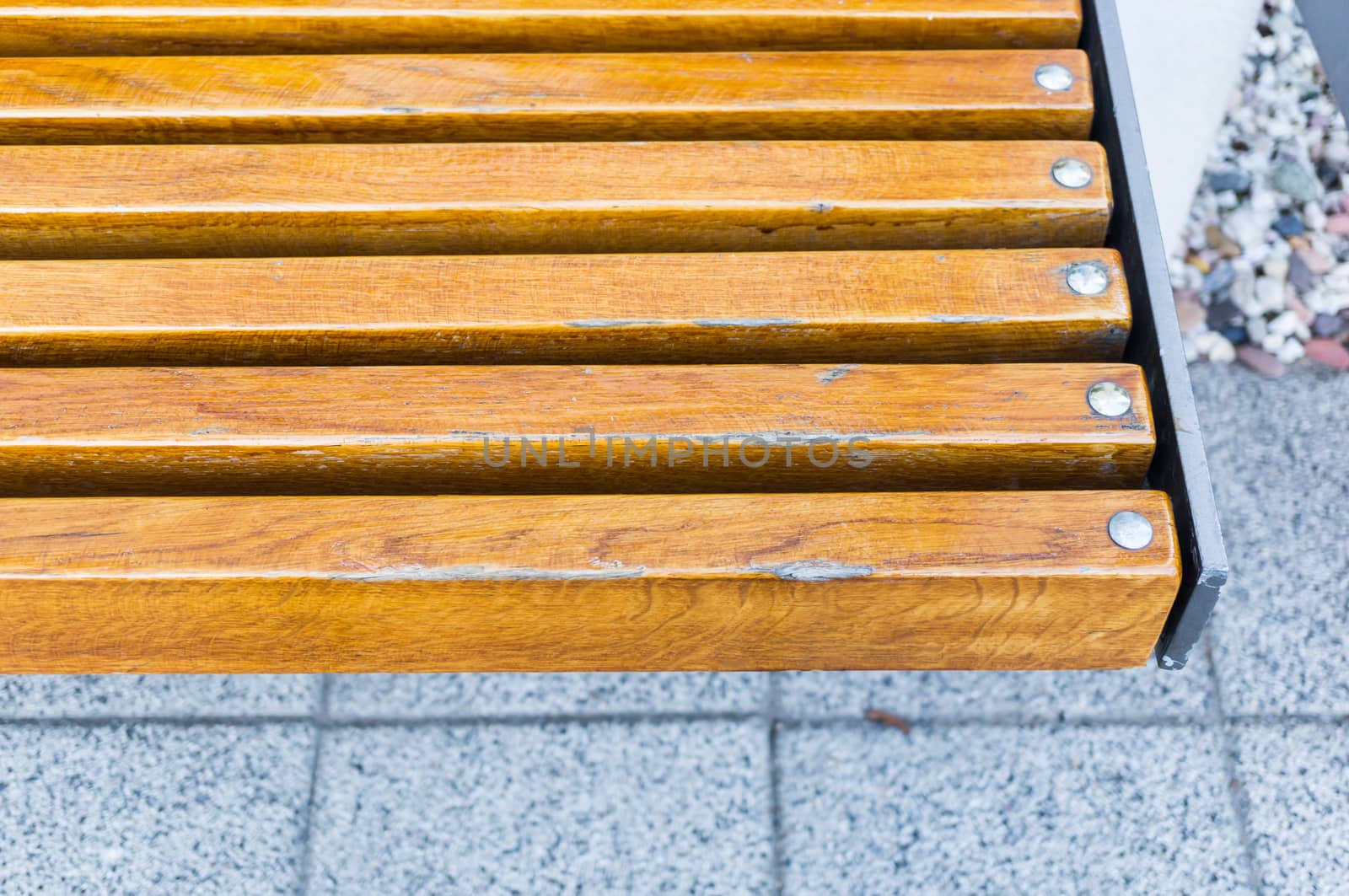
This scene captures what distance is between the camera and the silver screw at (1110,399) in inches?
55.5

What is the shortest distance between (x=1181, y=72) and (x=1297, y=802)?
1338mm

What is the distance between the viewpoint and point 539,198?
158 centimetres

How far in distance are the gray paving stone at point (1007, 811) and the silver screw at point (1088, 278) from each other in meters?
0.90

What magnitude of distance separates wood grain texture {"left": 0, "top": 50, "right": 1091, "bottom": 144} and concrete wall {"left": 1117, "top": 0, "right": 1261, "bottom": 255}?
62cm

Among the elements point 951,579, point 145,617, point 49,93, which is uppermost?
point 49,93

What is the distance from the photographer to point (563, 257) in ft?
5.05

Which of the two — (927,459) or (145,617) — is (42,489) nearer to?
(145,617)

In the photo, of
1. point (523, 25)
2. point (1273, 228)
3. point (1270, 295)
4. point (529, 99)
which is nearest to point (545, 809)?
point (529, 99)

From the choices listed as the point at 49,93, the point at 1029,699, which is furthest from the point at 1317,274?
the point at 49,93

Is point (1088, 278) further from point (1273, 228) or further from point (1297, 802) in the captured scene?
point (1273, 228)

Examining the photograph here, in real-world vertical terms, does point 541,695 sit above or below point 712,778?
above

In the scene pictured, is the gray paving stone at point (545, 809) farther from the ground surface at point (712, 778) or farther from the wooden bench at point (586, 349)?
the wooden bench at point (586, 349)

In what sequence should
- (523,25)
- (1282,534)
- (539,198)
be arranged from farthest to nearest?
(1282,534) < (523,25) < (539,198)

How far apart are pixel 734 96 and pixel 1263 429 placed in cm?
144
